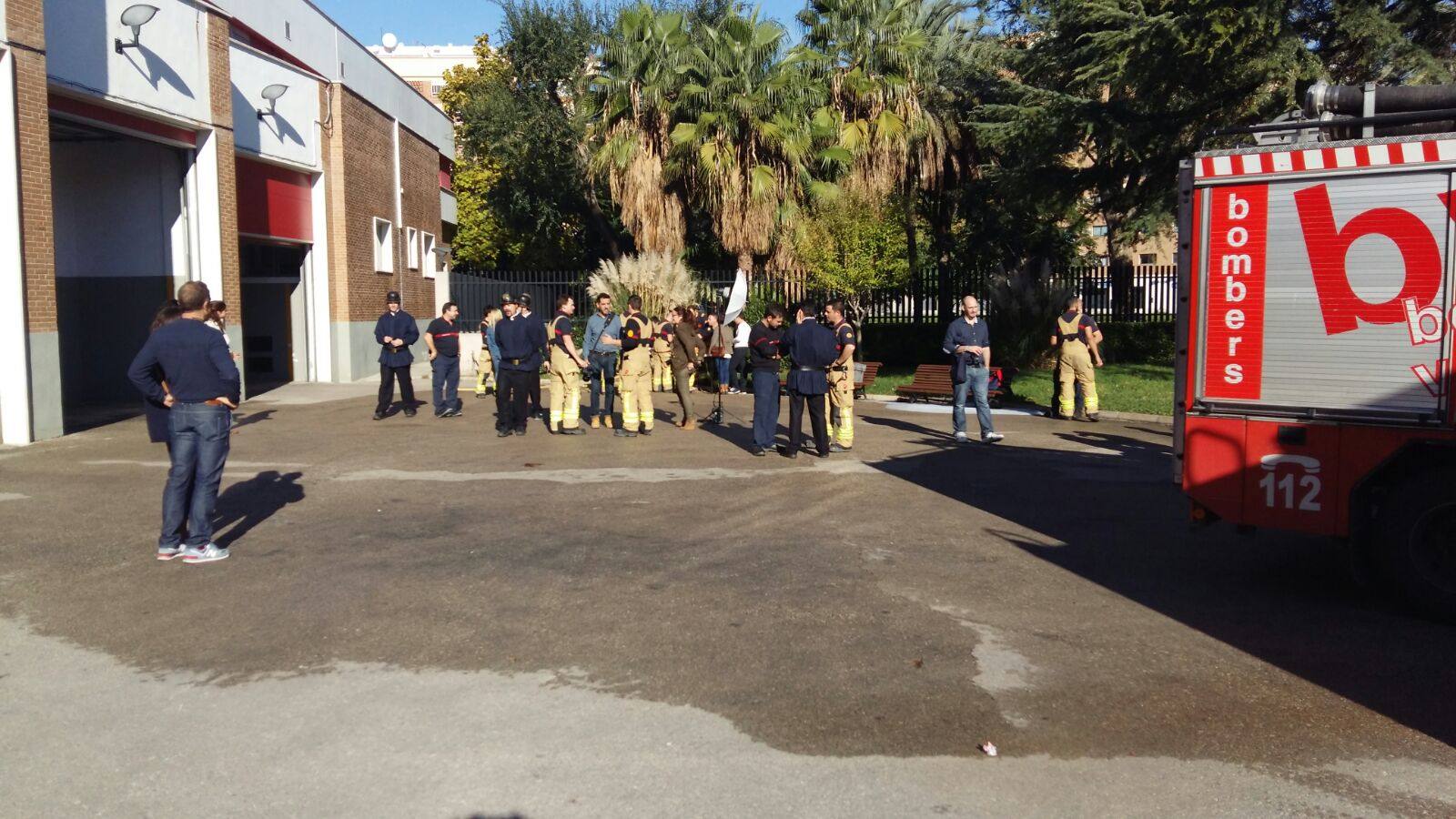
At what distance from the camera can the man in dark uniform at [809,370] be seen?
13320 mm

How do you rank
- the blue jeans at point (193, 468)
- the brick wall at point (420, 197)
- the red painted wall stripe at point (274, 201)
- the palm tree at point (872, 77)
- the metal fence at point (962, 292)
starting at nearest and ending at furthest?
the blue jeans at point (193, 468) < the red painted wall stripe at point (274, 201) < the metal fence at point (962, 292) < the palm tree at point (872, 77) < the brick wall at point (420, 197)

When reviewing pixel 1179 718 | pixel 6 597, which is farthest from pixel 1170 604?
pixel 6 597

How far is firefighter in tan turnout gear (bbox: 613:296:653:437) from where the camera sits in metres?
15.6

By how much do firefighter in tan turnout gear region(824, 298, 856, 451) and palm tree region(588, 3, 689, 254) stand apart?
47.3ft

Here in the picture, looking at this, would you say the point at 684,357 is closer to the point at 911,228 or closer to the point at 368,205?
the point at 368,205

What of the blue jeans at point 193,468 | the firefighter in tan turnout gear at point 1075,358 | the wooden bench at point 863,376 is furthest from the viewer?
A: the wooden bench at point 863,376

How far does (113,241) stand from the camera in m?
19.3

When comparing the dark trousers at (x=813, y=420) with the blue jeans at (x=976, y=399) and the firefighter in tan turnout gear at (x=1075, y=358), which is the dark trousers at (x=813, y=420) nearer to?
the blue jeans at (x=976, y=399)

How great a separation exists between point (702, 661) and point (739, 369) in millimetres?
17782

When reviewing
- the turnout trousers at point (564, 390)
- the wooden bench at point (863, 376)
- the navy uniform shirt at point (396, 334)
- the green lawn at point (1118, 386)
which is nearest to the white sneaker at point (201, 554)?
the turnout trousers at point (564, 390)

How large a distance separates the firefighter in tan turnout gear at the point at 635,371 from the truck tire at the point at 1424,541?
393 inches

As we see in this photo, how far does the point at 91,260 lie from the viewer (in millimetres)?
19422

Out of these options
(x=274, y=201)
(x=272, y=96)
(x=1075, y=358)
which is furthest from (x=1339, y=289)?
(x=274, y=201)

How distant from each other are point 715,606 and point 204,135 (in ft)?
50.4
